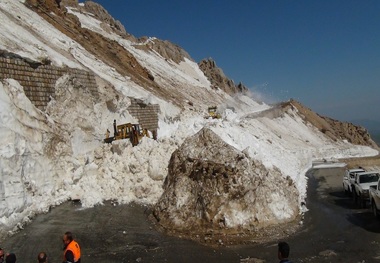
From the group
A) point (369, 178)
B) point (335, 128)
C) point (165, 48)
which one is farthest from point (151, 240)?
point (335, 128)

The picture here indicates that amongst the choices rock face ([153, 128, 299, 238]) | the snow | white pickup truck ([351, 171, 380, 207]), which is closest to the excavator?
the snow

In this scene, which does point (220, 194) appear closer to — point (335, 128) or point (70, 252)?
point (70, 252)

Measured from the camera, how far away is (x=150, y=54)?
53906 mm

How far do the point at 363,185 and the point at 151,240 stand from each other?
32.3 feet

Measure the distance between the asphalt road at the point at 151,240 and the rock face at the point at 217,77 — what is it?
52.3 metres

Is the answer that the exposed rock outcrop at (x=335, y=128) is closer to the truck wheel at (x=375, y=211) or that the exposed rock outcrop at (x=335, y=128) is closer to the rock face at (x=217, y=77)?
the rock face at (x=217, y=77)

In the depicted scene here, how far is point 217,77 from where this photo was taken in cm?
6906

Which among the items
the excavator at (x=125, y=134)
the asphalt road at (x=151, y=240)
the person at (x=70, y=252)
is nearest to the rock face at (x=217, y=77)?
the excavator at (x=125, y=134)

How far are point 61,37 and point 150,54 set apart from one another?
26.5m

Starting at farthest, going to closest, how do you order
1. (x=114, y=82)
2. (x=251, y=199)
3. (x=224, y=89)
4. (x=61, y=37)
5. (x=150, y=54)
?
(x=224, y=89) → (x=150, y=54) → (x=61, y=37) → (x=114, y=82) → (x=251, y=199)

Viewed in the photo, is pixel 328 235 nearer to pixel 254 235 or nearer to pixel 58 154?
pixel 254 235

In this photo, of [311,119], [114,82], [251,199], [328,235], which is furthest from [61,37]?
[311,119]

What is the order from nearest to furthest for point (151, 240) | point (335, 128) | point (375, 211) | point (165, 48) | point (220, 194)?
point (151, 240) → point (220, 194) → point (375, 211) → point (335, 128) → point (165, 48)

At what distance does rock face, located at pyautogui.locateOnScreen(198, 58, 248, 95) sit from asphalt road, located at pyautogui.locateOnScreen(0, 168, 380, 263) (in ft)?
172
